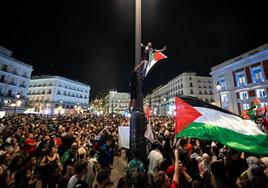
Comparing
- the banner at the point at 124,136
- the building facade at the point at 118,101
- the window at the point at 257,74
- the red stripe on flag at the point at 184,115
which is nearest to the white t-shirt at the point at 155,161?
the red stripe on flag at the point at 184,115

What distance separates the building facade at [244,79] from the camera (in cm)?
3084

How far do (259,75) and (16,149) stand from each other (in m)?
42.0

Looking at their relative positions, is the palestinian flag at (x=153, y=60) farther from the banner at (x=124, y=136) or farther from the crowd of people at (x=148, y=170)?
the banner at (x=124, y=136)

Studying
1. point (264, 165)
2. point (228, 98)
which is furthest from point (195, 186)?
point (228, 98)

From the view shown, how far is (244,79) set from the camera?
1395 inches

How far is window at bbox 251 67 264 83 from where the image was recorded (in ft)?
104

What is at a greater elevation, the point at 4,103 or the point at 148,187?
the point at 4,103

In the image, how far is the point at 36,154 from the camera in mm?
6246

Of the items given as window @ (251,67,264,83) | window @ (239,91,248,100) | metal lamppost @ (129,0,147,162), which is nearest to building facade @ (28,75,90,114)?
metal lamppost @ (129,0,147,162)

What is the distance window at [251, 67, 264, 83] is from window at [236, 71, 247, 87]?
2.35 metres

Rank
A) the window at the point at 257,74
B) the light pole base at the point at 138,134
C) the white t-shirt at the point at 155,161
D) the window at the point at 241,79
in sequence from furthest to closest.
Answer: the window at the point at 241,79 → the window at the point at 257,74 → the light pole base at the point at 138,134 → the white t-shirt at the point at 155,161

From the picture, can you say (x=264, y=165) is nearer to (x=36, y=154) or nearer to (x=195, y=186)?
(x=195, y=186)

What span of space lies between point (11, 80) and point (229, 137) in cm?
5248

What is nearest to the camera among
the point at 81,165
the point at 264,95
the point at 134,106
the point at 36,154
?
the point at 81,165
